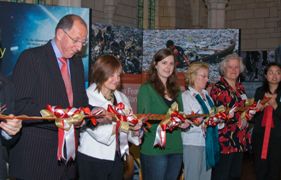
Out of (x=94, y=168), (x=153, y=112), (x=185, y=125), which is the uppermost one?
(x=153, y=112)

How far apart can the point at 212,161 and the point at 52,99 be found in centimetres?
200

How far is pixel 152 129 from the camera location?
3955 millimetres

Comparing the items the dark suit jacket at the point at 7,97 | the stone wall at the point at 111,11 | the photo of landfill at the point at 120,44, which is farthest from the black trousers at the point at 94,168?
the stone wall at the point at 111,11

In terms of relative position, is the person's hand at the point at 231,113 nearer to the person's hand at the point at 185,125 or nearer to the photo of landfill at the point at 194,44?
the person's hand at the point at 185,125

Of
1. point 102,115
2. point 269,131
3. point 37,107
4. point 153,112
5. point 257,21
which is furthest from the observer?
point 257,21

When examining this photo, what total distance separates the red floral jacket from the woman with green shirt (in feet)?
2.52

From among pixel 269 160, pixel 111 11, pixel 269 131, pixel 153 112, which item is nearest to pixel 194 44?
pixel 269 131

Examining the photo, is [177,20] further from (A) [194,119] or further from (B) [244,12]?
(A) [194,119]

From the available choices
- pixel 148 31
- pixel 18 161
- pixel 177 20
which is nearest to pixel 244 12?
pixel 177 20

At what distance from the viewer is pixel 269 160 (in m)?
5.23

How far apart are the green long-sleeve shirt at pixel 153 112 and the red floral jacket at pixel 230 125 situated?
0.86 metres

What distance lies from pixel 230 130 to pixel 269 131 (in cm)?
65

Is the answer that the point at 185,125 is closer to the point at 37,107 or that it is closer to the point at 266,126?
the point at 266,126

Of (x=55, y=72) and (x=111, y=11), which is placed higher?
(x=111, y=11)
